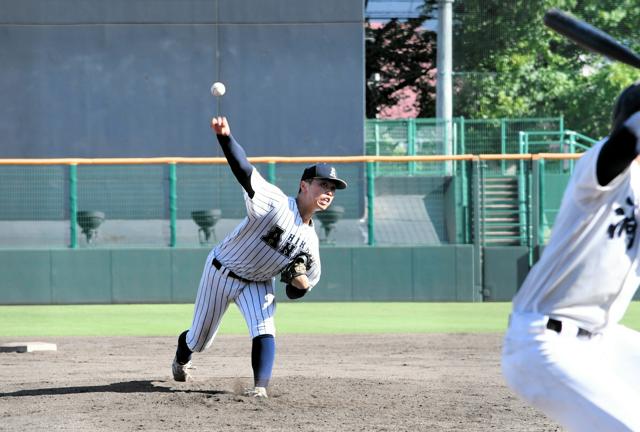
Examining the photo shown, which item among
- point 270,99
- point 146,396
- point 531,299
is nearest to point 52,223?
point 270,99

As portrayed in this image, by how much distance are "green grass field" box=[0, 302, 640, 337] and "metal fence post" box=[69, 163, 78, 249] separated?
914mm

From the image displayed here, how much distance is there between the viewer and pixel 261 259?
6.95 m

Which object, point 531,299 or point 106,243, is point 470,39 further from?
point 531,299

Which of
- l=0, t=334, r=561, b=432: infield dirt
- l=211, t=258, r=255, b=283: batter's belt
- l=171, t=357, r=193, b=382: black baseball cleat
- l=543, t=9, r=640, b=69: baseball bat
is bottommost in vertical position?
l=0, t=334, r=561, b=432: infield dirt

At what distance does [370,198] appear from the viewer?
14289 millimetres

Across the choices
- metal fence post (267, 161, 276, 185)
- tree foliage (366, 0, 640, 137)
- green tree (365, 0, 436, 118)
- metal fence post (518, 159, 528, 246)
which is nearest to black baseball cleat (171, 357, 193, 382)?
metal fence post (267, 161, 276, 185)

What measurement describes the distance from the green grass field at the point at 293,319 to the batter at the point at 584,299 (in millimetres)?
7534

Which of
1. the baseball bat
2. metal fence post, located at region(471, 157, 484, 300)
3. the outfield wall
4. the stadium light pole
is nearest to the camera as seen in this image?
the baseball bat

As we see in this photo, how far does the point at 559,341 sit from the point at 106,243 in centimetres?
1129

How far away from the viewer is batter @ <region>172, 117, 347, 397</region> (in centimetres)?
685

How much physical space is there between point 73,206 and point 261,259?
25.5ft

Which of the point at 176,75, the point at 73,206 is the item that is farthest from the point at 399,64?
the point at 73,206

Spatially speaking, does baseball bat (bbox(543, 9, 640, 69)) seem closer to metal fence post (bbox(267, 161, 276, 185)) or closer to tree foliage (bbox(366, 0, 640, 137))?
metal fence post (bbox(267, 161, 276, 185))

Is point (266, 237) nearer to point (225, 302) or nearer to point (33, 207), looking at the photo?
point (225, 302)
